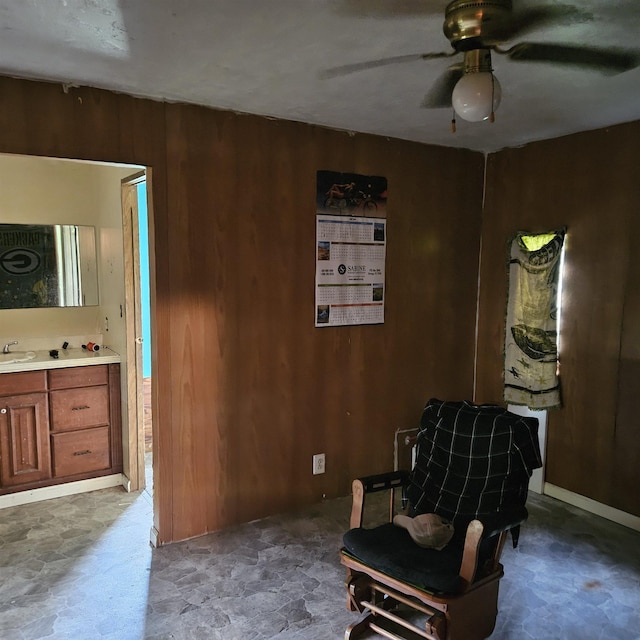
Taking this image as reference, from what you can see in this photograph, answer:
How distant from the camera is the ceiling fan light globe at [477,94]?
1.73 m

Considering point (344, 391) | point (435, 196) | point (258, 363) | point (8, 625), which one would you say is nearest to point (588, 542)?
point (344, 391)

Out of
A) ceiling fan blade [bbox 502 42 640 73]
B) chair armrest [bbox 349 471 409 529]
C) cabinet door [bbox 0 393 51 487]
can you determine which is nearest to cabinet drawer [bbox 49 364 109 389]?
Answer: cabinet door [bbox 0 393 51 487]

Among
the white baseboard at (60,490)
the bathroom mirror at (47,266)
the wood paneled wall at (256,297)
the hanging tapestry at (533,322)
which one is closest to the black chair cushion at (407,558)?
the wood paneled wall at (256,297)

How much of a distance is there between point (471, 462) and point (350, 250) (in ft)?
4.92

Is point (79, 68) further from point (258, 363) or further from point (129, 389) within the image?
point (129, 389)

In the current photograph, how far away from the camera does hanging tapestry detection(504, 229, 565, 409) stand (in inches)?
142

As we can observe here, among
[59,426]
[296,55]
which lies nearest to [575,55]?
[296,55]

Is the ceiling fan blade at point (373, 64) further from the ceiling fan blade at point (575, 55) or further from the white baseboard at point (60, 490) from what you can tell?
the white baseboard at point (60, 490)

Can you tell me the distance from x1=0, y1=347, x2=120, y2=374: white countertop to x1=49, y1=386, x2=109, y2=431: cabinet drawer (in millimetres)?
180

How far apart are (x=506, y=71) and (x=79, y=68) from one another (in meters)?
1.79

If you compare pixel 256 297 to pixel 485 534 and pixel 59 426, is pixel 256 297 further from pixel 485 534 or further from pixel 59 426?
pixel 485 534

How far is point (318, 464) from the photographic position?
11.4ft

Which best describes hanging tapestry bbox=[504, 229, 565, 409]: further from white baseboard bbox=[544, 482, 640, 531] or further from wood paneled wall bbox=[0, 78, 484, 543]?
white baseboard bbox=[544, 482, 640, 531]

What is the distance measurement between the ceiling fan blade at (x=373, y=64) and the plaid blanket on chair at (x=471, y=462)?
5.25ft
